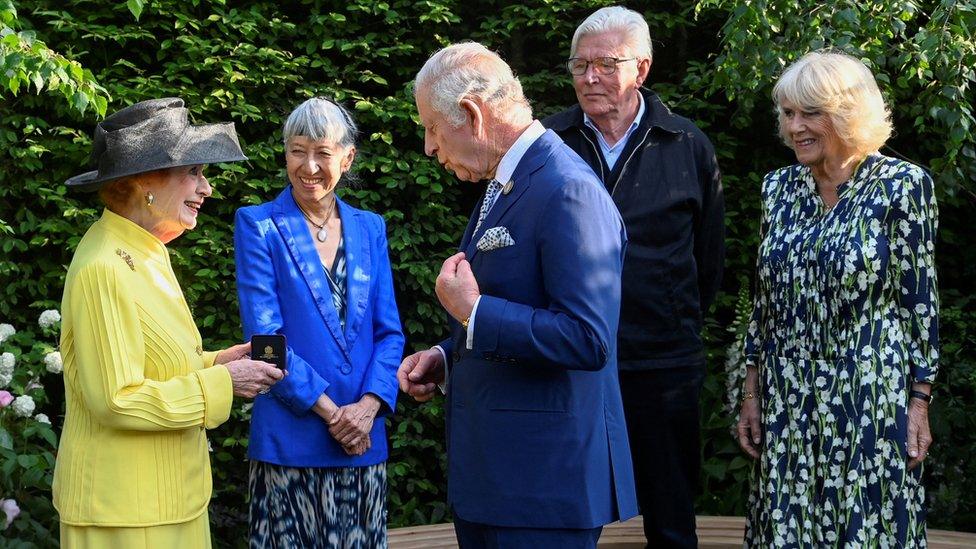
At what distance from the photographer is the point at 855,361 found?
3170 mm

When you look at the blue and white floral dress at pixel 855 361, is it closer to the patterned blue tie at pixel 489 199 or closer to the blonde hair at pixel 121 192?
the patterned blue tie at pixel 489 199

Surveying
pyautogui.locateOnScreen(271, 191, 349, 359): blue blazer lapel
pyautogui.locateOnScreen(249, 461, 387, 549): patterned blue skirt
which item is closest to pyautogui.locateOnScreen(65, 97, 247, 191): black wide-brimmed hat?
pyautogui.locateOnScreen(271, 191, 349, 359): blue blazer lapel

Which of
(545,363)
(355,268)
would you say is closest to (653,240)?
(355,268)

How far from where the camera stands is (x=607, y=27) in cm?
402

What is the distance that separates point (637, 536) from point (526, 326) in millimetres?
2368

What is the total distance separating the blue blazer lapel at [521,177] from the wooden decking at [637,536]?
7.07ft

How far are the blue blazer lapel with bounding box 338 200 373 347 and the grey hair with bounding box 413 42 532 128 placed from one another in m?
1.21

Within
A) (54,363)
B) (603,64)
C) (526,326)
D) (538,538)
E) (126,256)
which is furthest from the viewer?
(54,363)

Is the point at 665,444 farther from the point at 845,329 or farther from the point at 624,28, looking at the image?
the point at 624,28

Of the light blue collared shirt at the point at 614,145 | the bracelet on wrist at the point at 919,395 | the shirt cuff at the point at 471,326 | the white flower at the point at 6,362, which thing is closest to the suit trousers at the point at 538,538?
the shirt cuff at the point at 471,326

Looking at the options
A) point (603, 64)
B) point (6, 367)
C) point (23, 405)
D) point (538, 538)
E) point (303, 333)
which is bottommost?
point (538, 538)

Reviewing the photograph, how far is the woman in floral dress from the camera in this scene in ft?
10.3

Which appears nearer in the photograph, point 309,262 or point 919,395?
point 919,395

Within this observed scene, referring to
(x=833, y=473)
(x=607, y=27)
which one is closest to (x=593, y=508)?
(x=833, y=473)
